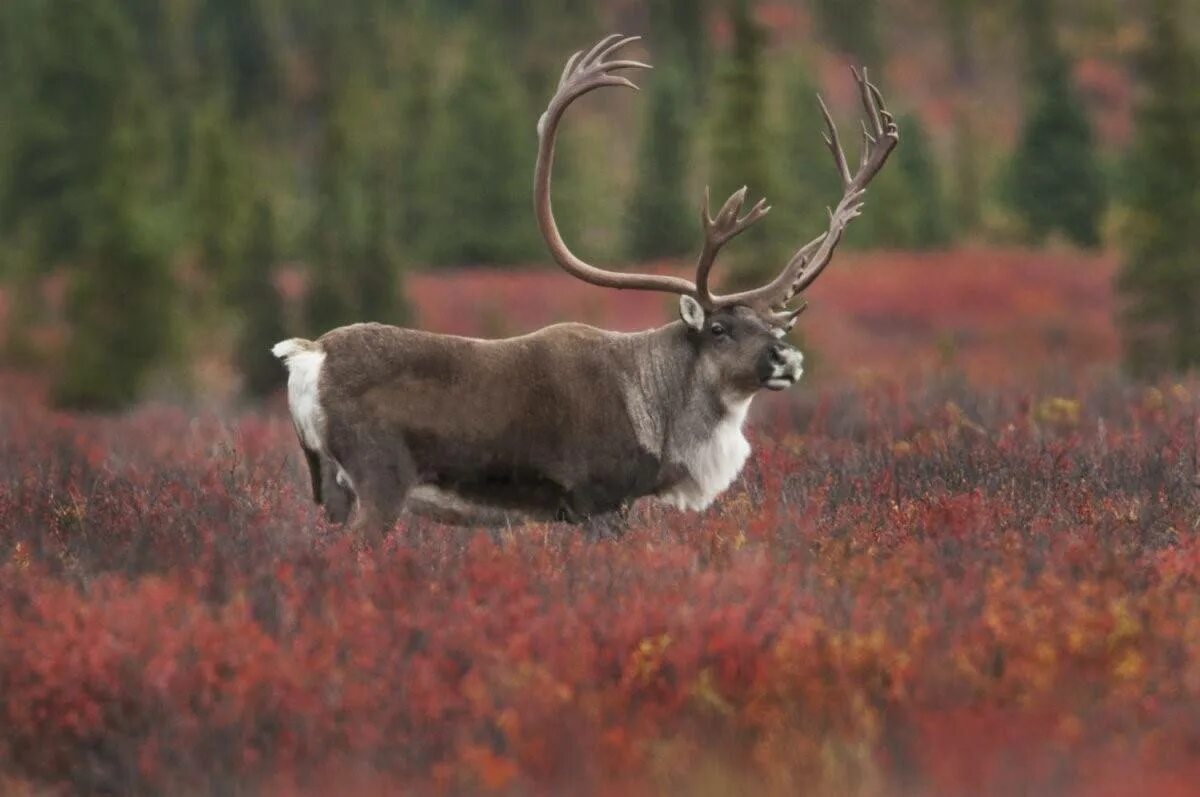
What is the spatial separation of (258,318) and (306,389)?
2128cm

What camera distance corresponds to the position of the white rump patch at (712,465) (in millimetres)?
8703

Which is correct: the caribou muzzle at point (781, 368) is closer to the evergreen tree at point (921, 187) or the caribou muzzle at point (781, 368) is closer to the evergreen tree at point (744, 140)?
the evergreen tree at point (744, 140)

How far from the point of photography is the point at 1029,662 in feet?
19.6

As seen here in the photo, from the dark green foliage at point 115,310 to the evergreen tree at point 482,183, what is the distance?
1450cm

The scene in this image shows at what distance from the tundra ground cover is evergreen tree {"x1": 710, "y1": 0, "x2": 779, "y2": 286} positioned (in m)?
19.6

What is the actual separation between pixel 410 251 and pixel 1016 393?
33.5 metres

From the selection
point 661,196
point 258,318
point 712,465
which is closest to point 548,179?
point 712,465

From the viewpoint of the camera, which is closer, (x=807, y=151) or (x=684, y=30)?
(x=807, y=151)

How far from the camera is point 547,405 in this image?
834 cm

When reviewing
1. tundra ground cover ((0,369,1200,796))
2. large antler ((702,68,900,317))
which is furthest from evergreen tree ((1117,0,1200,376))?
tundra ground cover ((0,369,1200,796))

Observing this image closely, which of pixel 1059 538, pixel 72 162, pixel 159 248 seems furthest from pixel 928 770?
pixel 72 162

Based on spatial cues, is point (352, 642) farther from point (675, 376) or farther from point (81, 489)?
point (81, 489)

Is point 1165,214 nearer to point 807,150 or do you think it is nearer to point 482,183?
point 482,183

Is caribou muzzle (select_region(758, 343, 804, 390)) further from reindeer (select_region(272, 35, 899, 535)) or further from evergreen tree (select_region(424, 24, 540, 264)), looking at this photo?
evergreen tree (select_region(424, 24, 540, 264))
